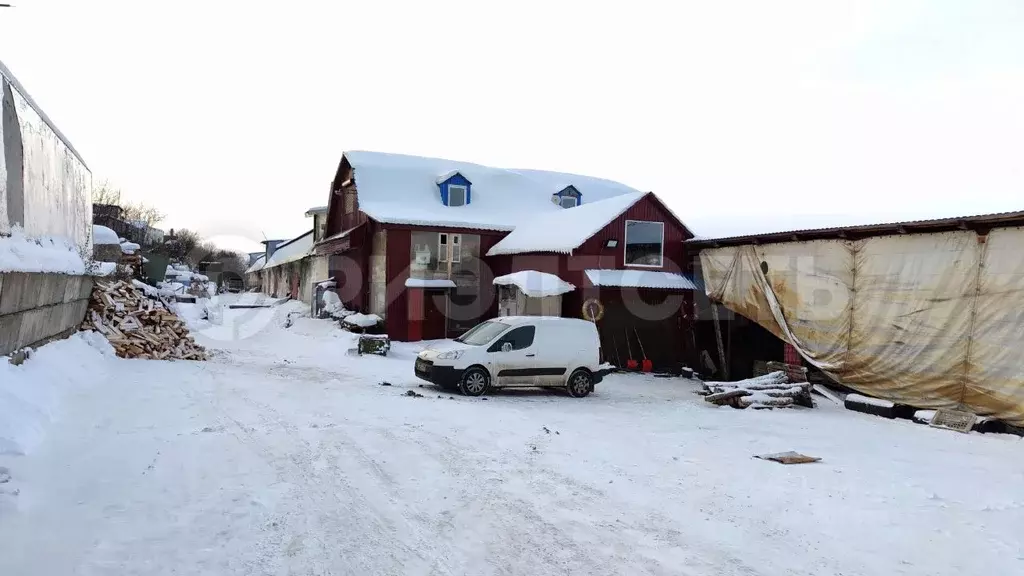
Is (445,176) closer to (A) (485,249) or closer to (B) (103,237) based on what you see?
(A) (485,249)

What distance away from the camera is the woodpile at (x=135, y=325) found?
14.5m

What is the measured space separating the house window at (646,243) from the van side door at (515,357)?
30.9 feet

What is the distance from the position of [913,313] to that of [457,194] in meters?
19.3

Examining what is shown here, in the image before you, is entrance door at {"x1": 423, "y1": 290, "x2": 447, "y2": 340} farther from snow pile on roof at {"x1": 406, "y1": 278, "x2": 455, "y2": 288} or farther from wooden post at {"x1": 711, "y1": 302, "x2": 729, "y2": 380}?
wooden post at {"x1": 711, "y1": 302, "x2": 729, "y2": 380}

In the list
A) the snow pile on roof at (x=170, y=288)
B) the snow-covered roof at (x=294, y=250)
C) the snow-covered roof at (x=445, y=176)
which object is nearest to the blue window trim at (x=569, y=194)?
the snow-covered roof at (x=445, y=176)

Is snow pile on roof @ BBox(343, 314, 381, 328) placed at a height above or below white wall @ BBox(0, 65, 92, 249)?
below

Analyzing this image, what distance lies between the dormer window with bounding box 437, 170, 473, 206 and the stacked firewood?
1637cm

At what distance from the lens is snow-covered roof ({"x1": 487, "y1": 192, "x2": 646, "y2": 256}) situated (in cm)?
2167

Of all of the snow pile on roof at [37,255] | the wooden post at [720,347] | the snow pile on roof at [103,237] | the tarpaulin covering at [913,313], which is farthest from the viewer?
the wooden post at [720,347]

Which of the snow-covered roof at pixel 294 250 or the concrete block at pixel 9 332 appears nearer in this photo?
the concrete block at pixel 9 332

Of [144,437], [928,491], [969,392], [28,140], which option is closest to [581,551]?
[928,491]

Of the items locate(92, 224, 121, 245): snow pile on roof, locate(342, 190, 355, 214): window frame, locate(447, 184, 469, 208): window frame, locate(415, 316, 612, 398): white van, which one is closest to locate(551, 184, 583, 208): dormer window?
locate(447, 184, 469, 208): window frame

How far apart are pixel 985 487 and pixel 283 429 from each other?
9413 millimetres

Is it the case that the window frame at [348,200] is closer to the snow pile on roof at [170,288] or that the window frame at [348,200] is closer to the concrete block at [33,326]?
the snow pile on roof at [170,288]
